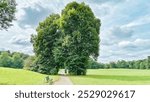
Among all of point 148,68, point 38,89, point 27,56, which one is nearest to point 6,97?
point 38,89

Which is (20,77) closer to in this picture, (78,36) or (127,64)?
(78,36)

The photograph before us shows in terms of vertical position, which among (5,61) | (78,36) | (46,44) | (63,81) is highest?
(78,36)

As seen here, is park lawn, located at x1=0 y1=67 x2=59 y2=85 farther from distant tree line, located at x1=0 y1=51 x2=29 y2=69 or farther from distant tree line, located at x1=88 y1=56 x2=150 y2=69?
distant tree line, located at x1=88 y1=56 x2=150 y2=69

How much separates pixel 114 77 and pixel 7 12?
4.07 meters

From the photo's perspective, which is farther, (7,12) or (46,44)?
(7,12)

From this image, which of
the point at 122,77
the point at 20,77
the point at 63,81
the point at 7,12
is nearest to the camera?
the point at 63,81

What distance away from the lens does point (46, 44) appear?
1572cm

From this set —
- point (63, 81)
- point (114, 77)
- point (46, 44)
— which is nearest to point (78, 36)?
point (46, 44)

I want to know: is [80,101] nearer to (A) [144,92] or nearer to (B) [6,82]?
(A) [144,92]

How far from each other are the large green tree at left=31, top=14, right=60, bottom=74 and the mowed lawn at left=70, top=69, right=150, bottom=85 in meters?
0.72

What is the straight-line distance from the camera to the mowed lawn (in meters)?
15.0

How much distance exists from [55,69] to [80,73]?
0.88m

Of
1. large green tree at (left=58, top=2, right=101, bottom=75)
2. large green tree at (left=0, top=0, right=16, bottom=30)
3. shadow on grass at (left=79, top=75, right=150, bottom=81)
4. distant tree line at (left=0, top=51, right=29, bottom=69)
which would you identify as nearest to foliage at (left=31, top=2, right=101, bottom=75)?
large green tree at (left=58, top=2, right=101, bottom=75)

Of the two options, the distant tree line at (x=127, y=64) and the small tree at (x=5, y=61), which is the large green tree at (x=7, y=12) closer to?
the small tree at (x=5, y=61)
